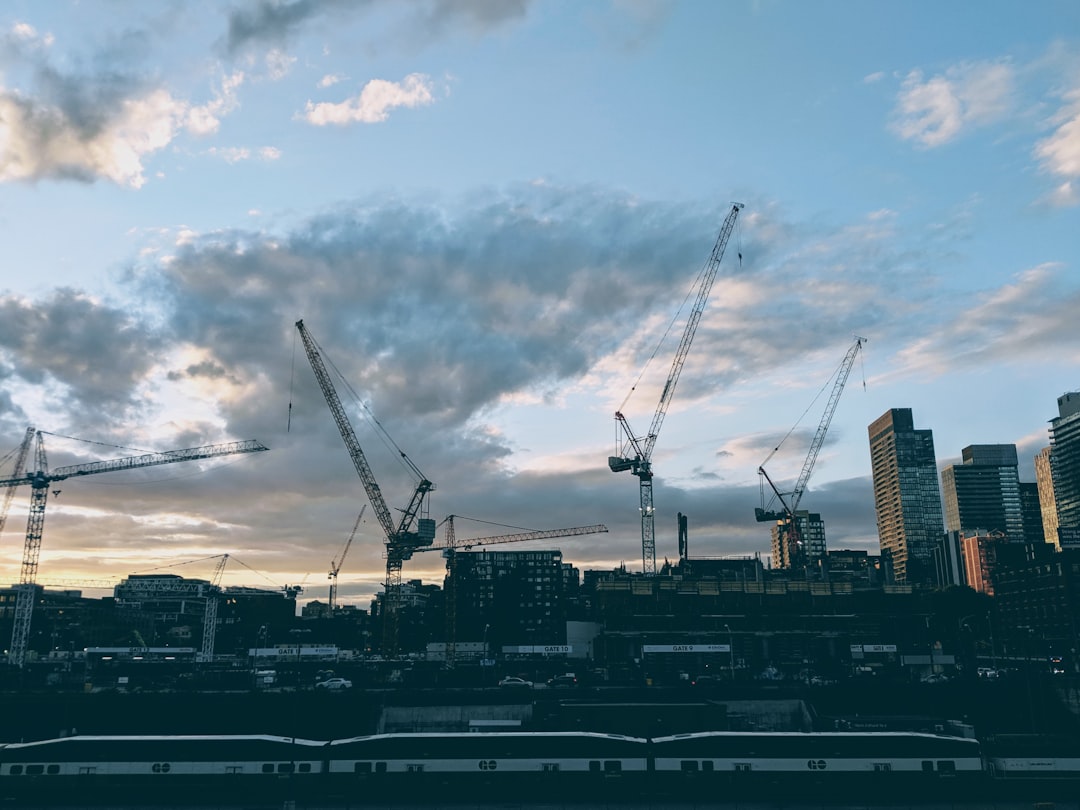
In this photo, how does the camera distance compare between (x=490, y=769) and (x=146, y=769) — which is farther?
(x=490, y=769)

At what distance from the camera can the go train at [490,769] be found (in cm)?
6059

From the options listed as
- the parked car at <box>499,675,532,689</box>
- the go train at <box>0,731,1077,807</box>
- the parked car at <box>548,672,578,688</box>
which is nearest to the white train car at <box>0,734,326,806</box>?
the go train at <box>0,731,1077,807</box>

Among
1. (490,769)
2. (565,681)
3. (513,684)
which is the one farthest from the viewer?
(565,681)

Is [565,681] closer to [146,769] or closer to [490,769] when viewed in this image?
[490,769]

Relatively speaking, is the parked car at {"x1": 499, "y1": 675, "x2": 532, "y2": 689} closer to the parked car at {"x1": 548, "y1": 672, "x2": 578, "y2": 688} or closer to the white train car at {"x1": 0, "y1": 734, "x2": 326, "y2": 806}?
the parked car at {"x1": 548, "y1": 672, "x2": 578, "y2": 688}

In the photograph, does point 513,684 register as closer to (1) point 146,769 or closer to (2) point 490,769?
(2) point 490,769

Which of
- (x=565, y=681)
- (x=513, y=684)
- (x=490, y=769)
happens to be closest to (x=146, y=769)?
(x=490, y=769)

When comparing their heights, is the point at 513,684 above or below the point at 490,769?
above

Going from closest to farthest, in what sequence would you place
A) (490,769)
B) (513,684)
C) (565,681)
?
(490,769), (513,684), (565,681)

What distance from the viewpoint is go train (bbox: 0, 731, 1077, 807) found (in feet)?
199

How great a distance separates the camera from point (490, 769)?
61688 millimetres

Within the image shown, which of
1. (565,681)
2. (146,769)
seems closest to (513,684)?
(565,681)

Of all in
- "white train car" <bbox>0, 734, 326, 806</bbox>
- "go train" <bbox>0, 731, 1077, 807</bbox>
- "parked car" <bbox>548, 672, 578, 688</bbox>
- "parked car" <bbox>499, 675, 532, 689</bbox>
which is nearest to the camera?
"white train car" <bbox>0, 734, 326, 806</bbox>

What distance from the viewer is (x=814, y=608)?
594 feet
